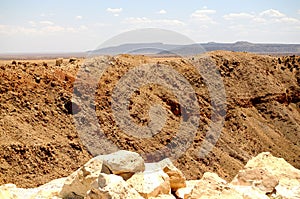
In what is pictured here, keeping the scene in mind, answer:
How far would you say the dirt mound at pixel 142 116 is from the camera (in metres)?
17.6

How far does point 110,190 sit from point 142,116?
1765 cm

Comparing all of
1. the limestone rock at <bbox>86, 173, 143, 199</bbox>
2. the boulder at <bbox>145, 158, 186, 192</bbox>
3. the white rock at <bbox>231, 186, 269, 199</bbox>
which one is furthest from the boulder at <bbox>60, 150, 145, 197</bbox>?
the white rock at <bbox>231, 186, 269, 199</bbox>

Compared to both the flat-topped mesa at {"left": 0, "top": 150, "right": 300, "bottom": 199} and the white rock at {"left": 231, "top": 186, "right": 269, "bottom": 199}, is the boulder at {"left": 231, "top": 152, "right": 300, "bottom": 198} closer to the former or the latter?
the flat-topped mesa at {"left": 0, "top": 150, "right": 300, "bottom": 199}

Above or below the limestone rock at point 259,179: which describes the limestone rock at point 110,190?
above

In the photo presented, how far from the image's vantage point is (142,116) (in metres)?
24.0

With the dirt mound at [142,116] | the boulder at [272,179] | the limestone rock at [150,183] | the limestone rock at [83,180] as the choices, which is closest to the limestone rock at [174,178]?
the limestone rock at [150,183]

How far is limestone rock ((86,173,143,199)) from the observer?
6.33 meters

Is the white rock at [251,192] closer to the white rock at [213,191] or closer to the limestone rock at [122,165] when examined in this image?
the white rock at [213,191]

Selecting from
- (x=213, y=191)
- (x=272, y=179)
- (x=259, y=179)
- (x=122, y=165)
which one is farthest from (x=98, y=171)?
(x=272, y=179)

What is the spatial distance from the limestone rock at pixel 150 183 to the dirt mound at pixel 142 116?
9251 millimetres

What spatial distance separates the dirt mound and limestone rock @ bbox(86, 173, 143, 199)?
1063 centimetres

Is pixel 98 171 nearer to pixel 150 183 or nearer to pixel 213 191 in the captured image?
pixel 150 183

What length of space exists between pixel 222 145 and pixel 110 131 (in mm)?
10677

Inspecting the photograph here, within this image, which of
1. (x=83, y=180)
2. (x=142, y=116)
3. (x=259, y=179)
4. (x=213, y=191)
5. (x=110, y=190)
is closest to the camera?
(x=110, y=190)
